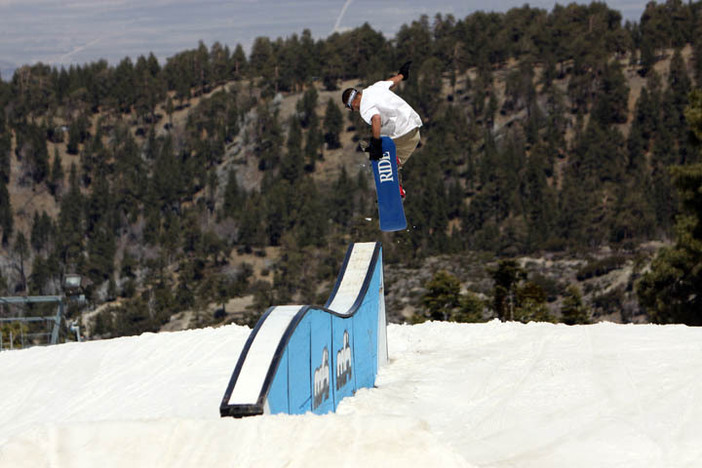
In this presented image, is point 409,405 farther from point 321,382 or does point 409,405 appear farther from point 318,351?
point 318,351

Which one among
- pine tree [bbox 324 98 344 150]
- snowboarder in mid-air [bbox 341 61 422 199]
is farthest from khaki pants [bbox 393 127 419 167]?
pine tree [bbox 324 98 344 150]

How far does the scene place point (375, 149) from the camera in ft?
33.9

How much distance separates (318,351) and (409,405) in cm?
203

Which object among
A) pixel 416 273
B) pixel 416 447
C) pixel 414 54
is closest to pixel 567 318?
pixel 416 273

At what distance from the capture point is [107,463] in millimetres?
6234

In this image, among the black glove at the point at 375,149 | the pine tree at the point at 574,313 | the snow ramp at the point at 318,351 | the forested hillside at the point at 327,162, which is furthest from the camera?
the forested hillside at the point at 327,162

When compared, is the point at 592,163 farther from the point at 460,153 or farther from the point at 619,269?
the point at 619,269

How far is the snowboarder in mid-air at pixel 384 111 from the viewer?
394 inches

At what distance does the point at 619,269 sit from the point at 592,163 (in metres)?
31.6

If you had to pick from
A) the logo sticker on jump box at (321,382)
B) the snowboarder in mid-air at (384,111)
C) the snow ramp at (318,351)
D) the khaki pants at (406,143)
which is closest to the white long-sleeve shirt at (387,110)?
the snowboarder in mid-air at (384,111)

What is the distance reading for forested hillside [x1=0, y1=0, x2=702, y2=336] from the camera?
94.9 meters

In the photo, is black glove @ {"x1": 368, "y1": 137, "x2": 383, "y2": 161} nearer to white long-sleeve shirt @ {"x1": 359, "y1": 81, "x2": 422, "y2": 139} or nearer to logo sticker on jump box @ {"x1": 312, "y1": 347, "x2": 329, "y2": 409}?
white long-sleeve shirt @ {"x1": 359, "y1": 81, "x2": 422, "y2": 139}

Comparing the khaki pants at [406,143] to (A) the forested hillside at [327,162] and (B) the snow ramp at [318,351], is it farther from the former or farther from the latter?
(A) the forested hillside at [327,162]

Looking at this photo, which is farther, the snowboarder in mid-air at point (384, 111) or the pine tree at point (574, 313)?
the pine tree at point (574, 313)
